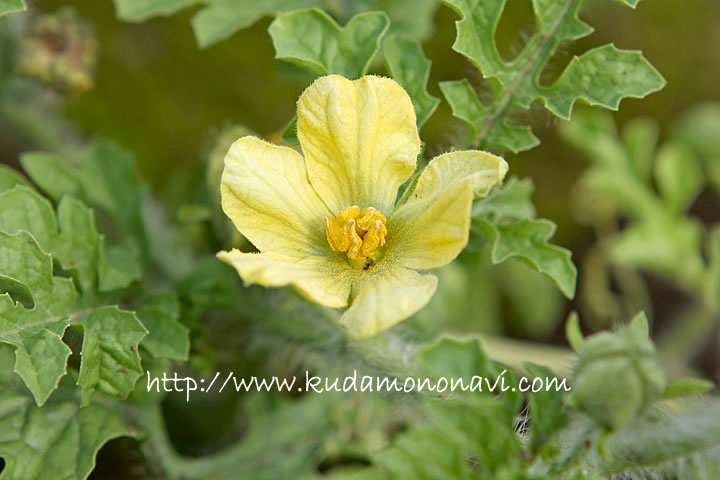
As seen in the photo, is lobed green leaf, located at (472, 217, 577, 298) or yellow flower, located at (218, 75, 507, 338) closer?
yellow flower, located at (218, 75, 507, 338)

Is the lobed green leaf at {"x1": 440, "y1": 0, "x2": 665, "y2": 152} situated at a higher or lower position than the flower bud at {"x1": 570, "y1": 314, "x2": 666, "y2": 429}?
higher

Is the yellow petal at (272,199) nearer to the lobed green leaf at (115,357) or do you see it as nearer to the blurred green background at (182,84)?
the lobed green leaf at (115,357)

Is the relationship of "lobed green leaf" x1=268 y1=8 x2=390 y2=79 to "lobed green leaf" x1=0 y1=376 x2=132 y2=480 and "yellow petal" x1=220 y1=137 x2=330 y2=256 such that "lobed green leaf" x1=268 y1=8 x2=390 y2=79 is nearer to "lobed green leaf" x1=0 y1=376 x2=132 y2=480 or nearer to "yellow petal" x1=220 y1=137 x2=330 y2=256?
"yellow petal" x1=220 y1=137 x2=330 y2=256

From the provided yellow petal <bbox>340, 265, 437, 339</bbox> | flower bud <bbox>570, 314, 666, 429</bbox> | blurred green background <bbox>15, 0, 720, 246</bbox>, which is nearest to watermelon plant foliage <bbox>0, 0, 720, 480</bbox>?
flower bud <bbox>570, 314, 666, 429</bbox>

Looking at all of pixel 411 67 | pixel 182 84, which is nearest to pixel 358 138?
pixel 411 67

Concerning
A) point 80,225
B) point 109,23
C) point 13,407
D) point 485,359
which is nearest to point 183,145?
point 109,23

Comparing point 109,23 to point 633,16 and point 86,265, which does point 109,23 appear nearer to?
point 86,265

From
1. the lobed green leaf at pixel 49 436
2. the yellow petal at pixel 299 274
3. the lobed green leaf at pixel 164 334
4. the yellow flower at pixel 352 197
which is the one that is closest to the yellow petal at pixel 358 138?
the yellow flower at pixel 352 197

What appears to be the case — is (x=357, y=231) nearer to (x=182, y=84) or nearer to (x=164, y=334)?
(x=164, y=334)
